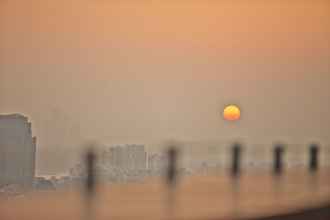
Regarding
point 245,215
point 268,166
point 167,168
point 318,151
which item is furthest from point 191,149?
point 245,215

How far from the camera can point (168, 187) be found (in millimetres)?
13078

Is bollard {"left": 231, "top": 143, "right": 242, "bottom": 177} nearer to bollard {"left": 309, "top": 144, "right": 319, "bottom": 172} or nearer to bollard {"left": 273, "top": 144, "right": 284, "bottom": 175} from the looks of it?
bollard {"left": 273, "top": 144, "right": 284, "bottom": 175}

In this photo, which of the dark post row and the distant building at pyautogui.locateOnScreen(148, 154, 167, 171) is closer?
the distant building at pyautogui.locateOnScreen(148, 154, 167, 171)

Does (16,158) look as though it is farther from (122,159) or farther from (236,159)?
(236,159)

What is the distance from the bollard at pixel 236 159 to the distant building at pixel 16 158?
15.3 feet

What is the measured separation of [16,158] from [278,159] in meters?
7.04

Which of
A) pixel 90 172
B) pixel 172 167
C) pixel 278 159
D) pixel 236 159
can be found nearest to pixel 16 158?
pixel 172 167

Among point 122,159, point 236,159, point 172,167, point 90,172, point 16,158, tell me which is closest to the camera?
point 90,172

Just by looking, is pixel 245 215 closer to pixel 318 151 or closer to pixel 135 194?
pixel 135 194

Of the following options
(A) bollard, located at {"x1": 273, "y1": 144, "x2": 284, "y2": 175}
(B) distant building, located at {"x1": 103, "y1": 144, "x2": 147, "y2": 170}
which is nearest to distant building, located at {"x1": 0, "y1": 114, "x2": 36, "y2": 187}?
(B) distant building, located at {"x1": 103, "y1": 144, "x2": 147, "y2": 170}

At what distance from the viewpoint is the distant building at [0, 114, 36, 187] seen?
1540 centimetres

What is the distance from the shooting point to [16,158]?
706 inches

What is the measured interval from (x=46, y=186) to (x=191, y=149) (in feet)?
11.7

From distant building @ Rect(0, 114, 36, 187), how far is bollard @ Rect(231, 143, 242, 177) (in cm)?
465
